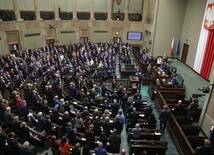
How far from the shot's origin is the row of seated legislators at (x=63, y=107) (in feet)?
20.1

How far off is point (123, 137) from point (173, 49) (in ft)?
51.3

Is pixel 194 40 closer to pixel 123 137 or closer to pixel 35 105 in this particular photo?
pixel 123 137

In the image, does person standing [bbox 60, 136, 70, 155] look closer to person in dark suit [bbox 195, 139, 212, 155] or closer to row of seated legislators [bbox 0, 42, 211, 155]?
row of seated legislators [bbox 0, 42, 211, 155]

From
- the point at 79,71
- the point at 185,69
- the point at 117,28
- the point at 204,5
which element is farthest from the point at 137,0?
the point at 79,71

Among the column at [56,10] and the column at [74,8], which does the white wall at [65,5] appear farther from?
the column at [56,10]

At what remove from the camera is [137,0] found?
2575cm

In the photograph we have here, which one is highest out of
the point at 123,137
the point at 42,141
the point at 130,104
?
the point at 130,104

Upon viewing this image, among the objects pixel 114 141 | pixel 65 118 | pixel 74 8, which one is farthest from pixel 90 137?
pixel 74 8

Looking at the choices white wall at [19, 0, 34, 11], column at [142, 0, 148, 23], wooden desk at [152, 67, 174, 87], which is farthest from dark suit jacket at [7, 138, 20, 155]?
column at [142, 0, 148, 23]

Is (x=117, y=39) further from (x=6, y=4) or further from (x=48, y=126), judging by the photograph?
(x=48, y=126)

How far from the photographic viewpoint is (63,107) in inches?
309

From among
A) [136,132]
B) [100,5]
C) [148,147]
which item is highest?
[100,5]

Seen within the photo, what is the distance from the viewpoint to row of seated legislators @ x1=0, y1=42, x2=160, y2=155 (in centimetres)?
614

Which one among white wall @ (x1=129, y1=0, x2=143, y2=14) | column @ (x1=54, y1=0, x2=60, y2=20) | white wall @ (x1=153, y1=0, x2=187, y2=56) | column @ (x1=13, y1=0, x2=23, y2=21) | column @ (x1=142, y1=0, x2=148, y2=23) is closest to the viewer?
Result: column @ (x1=13, y1=0, x2=23, y2=21)
